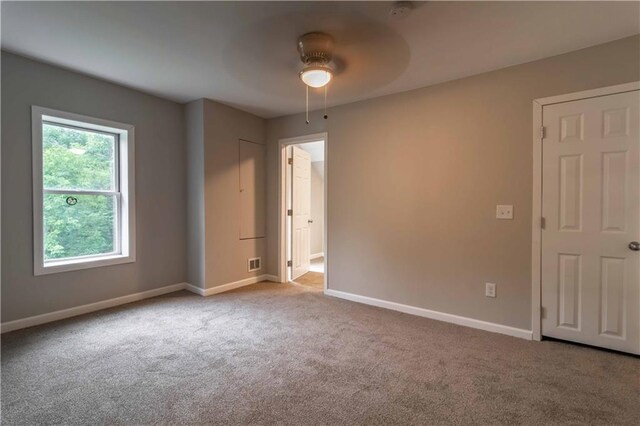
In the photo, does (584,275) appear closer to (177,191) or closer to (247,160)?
(247,160)

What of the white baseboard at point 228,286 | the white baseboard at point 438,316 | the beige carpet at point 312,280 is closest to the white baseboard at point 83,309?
the white baseboard at point 228,286

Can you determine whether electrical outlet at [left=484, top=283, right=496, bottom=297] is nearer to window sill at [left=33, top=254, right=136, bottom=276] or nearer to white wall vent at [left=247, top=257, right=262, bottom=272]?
white wall vent at [left=247, top=257, right=262, bottom=272]

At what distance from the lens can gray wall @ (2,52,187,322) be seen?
2752 millimetres

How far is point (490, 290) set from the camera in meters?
2.93

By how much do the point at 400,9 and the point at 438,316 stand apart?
2.77 m

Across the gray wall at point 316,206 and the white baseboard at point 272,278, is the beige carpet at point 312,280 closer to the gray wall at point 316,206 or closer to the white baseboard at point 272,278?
the white baseboard at point 272,278

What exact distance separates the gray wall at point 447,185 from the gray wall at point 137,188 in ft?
6.62

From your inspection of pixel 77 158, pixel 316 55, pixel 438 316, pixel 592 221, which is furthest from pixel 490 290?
pixel 77 158

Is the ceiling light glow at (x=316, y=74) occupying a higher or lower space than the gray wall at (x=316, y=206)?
higher

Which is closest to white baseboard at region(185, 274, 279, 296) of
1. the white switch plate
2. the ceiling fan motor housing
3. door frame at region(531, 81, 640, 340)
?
the ceiling fan motor housing

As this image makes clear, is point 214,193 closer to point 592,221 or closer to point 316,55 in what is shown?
point 316,55

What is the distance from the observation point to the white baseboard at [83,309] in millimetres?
2797

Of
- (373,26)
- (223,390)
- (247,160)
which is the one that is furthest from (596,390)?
(247,160)

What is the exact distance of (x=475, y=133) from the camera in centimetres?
299
